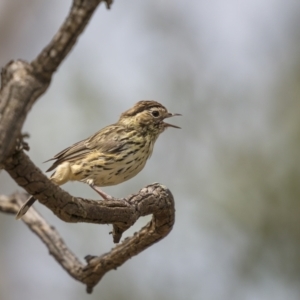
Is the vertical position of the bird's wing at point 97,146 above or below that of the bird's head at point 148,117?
below

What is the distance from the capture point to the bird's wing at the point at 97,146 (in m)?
6.42

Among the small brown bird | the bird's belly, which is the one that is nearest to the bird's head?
the small brown bird

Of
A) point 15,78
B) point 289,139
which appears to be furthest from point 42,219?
point 289,139

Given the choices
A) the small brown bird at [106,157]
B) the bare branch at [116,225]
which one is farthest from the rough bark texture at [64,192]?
the small brown bird at [106,157]

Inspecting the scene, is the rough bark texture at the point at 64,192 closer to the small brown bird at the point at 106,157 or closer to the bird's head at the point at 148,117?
the small brown bird at the point at 106,157

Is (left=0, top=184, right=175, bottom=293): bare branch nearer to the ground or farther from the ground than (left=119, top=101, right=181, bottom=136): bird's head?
nearer to the ground

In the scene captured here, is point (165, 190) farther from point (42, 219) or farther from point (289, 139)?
point (289, 139)

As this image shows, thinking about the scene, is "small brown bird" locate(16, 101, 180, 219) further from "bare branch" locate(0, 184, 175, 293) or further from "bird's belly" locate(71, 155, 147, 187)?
"bare branch" locate(0, 184, 175, 293)

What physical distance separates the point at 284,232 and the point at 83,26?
331 inches

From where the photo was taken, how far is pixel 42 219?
6883 mm

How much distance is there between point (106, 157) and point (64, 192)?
268 cm

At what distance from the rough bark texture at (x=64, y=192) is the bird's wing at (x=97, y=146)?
85 centimetres

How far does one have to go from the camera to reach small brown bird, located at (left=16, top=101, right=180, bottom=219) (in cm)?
633

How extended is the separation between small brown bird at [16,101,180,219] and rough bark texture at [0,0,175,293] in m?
0.70
